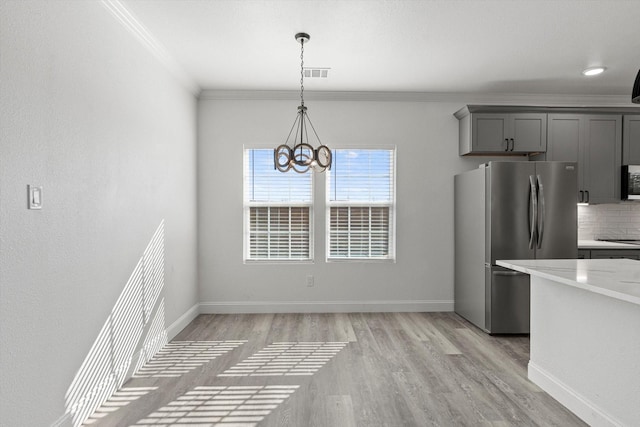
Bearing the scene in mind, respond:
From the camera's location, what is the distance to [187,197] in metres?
4.33

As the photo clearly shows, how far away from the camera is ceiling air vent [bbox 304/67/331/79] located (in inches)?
155

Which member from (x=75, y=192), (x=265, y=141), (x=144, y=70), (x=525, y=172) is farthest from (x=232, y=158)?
(x=525, y=172)

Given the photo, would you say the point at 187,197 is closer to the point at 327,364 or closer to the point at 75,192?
the point at 75,192

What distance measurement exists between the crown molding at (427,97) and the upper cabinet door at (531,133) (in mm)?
393

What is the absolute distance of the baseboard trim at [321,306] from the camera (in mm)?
4738

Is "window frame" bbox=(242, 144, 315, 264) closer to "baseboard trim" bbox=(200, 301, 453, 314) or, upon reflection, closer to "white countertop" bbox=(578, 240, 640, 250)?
"baseboard trim" bbox=(200, 301, 453, 314)

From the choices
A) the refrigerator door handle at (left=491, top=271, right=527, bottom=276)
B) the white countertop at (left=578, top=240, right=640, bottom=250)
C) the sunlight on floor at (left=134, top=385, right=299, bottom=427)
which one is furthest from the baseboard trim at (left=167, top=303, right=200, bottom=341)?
the white countertop at (left=578, top=240, right=640, bottom=250)

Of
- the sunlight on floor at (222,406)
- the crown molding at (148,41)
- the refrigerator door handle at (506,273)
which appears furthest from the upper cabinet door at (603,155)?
the crown molding at (148,41)

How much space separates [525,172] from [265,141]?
2.97 m

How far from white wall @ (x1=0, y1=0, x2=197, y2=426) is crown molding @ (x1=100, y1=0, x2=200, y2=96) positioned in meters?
0.05

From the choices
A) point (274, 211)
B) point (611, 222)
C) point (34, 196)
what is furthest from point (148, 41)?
point (611, 222)

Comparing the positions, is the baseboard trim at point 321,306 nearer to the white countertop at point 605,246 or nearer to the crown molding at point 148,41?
the white countertop at point 605,246

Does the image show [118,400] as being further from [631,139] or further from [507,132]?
[631,139]

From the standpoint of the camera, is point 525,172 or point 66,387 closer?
point 66,387
